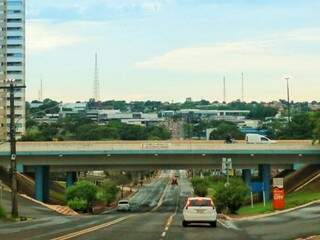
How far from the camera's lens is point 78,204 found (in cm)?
8250

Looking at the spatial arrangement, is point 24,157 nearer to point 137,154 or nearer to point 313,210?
point 137,154

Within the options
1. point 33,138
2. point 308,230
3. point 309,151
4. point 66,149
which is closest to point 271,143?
point 309,151

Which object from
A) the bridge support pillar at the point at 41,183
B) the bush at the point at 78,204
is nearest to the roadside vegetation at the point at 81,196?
the bush at the point at 78,204

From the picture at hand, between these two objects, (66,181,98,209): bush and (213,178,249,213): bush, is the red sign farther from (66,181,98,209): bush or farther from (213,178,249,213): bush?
(66,181,98,209): bush

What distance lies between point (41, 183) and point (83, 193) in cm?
629

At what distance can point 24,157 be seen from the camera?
8688 centimetres

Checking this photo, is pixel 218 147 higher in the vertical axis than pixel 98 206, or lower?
higher

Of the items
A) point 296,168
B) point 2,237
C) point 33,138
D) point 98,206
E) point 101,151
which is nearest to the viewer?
point 2,237

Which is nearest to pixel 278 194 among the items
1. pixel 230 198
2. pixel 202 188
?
pixel 230 198

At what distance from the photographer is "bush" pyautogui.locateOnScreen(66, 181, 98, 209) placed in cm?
8394

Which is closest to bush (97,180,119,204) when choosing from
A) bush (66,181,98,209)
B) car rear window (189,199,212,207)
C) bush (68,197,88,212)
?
bush (66,181,98,209)

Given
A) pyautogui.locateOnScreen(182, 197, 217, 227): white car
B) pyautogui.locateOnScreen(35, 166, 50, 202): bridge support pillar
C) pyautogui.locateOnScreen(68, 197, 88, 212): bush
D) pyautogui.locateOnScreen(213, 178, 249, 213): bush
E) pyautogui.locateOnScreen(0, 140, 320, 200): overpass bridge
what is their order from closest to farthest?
1. pyautogui.locateOnScreen(182, 197, 217, 227): white car
2. pyautogui.locateOnScreen(213, 178, 249, 213): bush
3. pyautogui.locateOnScreen(68, 197, 88, 212): bush
4. pyautogui.locateOnScreen(0, 140, 320, 200): overpass bridge
5. pyautogui.locateOnScreen(35, 166, 50, 202): bridge support pillar

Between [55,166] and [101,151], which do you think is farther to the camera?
[55,166]

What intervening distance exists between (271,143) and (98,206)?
27.8 meters
